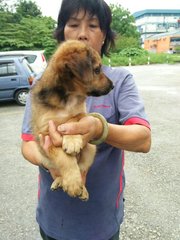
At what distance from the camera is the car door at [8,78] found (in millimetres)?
12433

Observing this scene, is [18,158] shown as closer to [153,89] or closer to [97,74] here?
[97,74]

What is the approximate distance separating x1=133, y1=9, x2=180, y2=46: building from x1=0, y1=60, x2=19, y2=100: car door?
106 metres

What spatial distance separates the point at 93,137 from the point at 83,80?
0.34 metres

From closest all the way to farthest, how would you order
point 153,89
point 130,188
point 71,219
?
point 71,219 → point 130,188 → point 153,89

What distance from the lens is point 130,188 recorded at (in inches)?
209

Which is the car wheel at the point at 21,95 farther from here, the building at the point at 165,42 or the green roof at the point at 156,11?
the green roof at the point at 156,11

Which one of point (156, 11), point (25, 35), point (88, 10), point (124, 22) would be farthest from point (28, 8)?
point (156, 11)

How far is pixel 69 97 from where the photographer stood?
2012 mm

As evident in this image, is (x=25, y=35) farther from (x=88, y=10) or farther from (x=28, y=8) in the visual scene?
(x=88, y=10)

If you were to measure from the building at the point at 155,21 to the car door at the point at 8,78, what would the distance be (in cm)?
10566

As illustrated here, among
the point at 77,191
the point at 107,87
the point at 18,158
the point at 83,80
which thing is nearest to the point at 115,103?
the point at 107,87

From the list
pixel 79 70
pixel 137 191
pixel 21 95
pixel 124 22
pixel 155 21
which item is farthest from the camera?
pixel 155 21

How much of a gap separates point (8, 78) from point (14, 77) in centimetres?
22

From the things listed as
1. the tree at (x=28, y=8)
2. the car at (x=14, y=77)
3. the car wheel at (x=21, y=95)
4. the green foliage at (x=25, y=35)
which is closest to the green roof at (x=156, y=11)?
the tree at (x=28, y=8)
